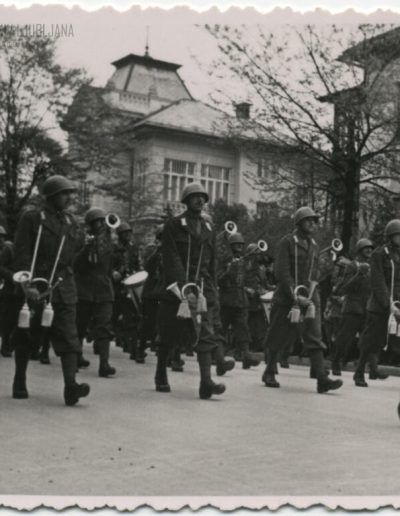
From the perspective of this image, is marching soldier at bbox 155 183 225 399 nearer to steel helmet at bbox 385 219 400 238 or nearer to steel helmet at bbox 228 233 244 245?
steel helmet at bbox 385 219 400 238

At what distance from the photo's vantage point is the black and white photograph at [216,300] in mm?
6207

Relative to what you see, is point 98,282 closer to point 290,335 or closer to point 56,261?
point 290,335

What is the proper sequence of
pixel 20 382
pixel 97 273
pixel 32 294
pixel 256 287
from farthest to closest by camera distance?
pixel 256 287
pixel 97 273
pixel 20 382
pixel 32 294

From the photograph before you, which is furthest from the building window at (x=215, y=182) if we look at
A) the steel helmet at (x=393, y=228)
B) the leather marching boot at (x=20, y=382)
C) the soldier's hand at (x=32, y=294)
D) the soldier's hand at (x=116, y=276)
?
the soldier's hand at (x=32, y=294)

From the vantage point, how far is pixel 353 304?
44.5 ft

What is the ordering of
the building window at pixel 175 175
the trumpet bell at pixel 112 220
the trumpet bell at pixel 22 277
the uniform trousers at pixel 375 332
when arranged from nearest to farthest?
the trumpet bell at pixel 22 277, the uniform trousers at pixel 375 332, the trumpet bell at pixel 112 220, the building window at pixel 175 175

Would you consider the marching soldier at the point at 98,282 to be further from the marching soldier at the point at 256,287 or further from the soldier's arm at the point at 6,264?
the marching soldier at the point at 256,287

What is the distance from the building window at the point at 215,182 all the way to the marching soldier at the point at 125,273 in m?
11.8

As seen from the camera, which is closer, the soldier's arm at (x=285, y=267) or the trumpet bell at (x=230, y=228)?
the soldier's arm at (x=285, y=267)

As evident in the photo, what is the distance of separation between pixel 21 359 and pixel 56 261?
0.97 metres

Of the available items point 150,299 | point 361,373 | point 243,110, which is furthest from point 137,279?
point 243,110

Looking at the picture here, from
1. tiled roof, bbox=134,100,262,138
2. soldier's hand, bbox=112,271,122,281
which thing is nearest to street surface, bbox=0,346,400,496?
soldier's hand, bbox=112,271,122,281

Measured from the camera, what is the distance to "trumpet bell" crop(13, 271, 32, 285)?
27.3 ft

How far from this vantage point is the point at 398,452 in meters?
6.88
